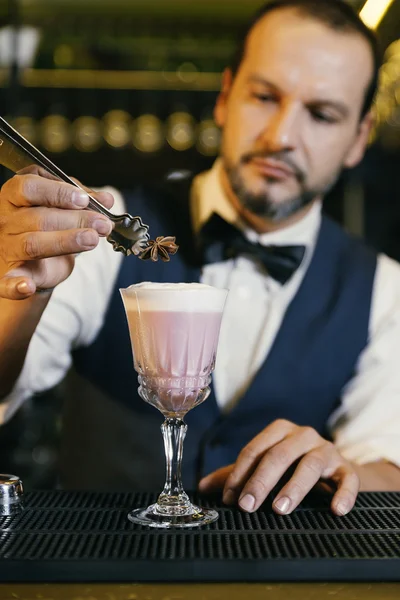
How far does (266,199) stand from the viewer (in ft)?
7.49

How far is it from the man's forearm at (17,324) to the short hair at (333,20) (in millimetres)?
1246

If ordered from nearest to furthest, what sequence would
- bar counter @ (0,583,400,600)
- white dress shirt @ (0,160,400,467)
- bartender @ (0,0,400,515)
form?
bar counter @ (0,583,400,600)
white dress shirt @ (0,160,400,467)
bartender @ (0,0,400,515)

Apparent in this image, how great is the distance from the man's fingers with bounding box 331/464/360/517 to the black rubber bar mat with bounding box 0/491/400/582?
0.05 feet

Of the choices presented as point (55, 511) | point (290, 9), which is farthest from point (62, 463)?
point (290, 9)

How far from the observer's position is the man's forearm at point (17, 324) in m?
1.51

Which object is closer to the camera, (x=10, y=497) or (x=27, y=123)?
(x=10, y=497)

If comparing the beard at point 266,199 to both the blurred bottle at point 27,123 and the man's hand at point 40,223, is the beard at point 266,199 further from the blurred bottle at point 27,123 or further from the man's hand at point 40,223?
the blurred bottle at point 27,123

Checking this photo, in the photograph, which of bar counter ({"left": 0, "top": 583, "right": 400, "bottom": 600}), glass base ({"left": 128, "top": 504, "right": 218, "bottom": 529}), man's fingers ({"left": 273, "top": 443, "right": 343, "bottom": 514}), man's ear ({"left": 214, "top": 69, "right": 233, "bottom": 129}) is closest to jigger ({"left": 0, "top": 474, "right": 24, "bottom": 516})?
glass base ({"left": 128, "top": 504, "right": 218, "bottom": 529})

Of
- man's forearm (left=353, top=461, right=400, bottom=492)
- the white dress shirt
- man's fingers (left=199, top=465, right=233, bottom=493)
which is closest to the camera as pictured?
man's fingers (left=199, top=465, right=233, bottom=493)

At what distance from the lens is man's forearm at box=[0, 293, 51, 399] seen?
4.94ft

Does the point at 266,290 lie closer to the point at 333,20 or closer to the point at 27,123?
the point at 333,20

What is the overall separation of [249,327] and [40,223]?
1.18m

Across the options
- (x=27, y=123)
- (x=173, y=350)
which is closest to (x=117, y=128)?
(x=27, y=123)

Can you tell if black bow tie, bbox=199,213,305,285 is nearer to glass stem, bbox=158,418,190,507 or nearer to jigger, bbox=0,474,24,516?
glass stem, bbox=158,418,190,507
